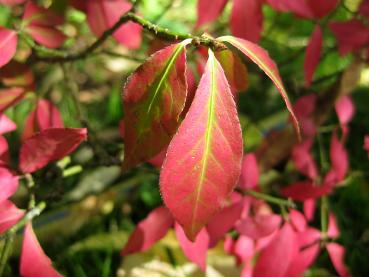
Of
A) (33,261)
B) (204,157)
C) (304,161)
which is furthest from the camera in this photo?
(304,161)


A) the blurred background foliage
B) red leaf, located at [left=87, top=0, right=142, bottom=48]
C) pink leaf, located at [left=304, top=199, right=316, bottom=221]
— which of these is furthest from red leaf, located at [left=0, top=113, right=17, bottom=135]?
pink leaf, located at [left=304, top=199, right=316, bottom=221]

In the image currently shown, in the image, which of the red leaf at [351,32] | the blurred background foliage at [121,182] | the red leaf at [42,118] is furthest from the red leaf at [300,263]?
the red leaf at [42,118]

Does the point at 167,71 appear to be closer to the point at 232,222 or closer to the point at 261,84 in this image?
the point at 232,222

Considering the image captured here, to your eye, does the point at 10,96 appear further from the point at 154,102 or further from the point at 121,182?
the point at 121,182

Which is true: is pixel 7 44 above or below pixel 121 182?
above

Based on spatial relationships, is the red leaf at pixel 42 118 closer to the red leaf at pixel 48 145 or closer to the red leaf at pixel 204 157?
the red leaf at pixel 48 145

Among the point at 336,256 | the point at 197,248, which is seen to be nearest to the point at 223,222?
the point at 197,248

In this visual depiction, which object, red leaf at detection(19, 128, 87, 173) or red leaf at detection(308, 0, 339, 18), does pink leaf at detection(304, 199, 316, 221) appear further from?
red leaf at detection(19, 128, 87, 173)
